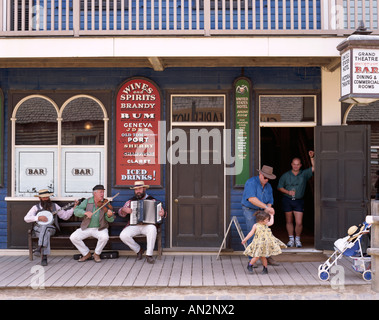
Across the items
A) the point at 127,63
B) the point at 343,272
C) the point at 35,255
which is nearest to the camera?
the point at 343,272

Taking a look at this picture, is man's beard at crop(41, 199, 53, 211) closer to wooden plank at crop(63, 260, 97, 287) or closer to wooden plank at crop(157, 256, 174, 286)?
wooden plank at crop(63, 260, 97, 287)

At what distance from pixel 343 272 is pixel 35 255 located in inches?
207

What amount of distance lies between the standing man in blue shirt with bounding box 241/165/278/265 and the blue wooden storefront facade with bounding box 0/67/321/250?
743mm

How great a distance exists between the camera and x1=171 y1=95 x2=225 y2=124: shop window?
29.4 feet

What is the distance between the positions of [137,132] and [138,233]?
1.95 meters

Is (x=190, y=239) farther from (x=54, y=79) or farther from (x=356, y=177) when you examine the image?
(x=54, y=79)

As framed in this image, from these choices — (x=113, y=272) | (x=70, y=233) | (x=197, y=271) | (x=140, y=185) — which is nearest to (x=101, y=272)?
(x=113, y=272)

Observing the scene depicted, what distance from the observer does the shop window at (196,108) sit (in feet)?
29.4

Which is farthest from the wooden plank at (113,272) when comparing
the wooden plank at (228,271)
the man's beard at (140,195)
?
the wooden plank at (228,271)

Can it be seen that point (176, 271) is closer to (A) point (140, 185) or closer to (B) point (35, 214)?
(A) point (140, 185)

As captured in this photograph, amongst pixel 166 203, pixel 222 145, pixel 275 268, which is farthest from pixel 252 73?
pixel 275 268

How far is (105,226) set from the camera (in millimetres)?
8344

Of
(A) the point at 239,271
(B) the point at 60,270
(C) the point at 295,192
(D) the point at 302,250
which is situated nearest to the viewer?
(A) the point at 239,271

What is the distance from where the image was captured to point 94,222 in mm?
8305
